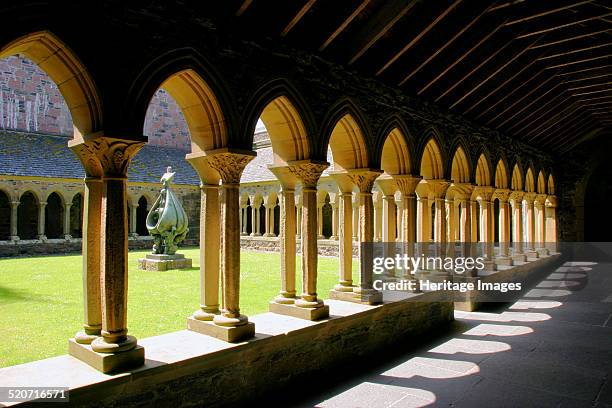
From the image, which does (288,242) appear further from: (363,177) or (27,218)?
(27,218)

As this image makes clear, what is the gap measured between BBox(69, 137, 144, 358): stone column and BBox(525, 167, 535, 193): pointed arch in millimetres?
10386

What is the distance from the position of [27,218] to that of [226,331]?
16952 mm

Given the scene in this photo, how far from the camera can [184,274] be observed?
10.8 metres

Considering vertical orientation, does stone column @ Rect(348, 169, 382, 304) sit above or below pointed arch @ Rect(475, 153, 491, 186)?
below

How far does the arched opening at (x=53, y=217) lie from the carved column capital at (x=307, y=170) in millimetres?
16232

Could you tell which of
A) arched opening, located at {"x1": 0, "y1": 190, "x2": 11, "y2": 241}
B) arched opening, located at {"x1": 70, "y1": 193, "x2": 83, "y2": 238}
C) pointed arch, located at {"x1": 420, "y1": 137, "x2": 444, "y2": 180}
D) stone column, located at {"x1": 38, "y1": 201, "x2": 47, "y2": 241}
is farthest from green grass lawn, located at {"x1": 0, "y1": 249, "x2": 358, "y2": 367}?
arched opening, located at {"x1": 70, "y1": 193, "x2": 83, "y2": 238}

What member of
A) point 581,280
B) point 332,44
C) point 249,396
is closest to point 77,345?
point 249,396

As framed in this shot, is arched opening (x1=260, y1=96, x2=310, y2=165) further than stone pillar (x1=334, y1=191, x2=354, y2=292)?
No

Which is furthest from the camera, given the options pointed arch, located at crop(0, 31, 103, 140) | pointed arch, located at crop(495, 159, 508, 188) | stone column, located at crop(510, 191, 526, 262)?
stone column, located at crop(510, 191, 526, 262)

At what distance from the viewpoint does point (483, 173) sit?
876cm

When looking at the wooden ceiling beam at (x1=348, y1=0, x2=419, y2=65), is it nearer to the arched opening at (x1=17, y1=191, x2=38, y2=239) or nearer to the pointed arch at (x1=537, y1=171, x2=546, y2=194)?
the pointed arch at (x1=537, y1=171, x2=546, y2=194)

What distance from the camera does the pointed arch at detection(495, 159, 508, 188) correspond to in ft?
31.4

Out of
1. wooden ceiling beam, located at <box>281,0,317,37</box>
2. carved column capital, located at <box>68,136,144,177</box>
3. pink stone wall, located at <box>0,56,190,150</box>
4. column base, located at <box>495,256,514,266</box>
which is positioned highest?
pink stone wall, located at <box>0,56,190,150</box>

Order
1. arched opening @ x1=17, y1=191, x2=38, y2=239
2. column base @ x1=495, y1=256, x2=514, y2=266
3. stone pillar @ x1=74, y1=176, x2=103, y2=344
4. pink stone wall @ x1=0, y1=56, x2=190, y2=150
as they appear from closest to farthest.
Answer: stone pillar @ x1=74, y1=176, x2=103, y2=344
column base @ x1=495, y1=256, x2=514, y2=266
arched opening @ x1=17, y1=191, x2=38, y2=239
pink stone wall @ x1=0, y1=56, x2=190, y2=150
